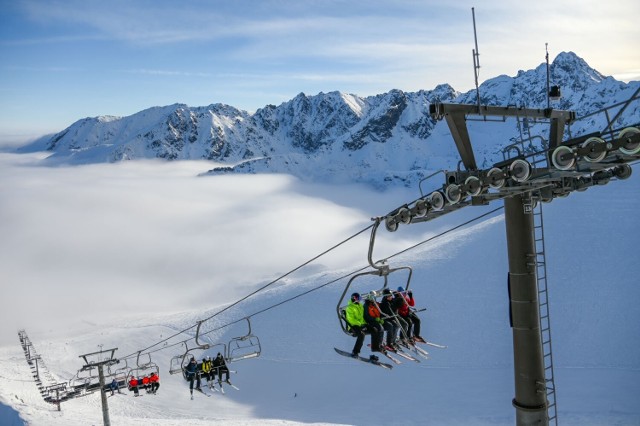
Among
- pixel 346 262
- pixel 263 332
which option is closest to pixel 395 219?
pixel 263 332

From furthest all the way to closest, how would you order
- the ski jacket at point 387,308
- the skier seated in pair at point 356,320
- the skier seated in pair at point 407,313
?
the skier seated in pair at point 407,313
the ski jacket at point 387,308
the skier seated in pair at point 356,320

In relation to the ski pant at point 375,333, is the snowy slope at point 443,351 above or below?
below

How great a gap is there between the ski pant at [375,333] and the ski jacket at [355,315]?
189mm

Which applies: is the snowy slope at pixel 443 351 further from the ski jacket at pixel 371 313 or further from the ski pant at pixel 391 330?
the ski jacket at pixel 371 313

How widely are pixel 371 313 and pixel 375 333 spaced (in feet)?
1.50

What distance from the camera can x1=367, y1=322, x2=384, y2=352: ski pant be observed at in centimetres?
1151

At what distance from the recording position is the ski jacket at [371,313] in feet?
37.9

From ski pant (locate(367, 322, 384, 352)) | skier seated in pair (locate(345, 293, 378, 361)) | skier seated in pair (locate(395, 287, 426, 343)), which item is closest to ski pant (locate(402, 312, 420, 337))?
skier seated in pair (locate(395, 287, 426, 343))

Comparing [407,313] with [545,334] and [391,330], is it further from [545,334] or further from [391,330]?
[545,334]

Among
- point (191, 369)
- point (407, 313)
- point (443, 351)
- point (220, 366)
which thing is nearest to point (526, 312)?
point (407, 313)

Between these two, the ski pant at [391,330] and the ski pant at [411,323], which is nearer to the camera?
the ski pant at [391,330]

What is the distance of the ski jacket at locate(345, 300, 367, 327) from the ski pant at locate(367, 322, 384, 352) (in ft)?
0.62

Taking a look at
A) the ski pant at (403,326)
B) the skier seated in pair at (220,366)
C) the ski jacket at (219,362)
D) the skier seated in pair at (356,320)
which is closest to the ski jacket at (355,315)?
the skier seated in pair at (356,320)

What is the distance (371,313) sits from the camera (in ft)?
37.9
